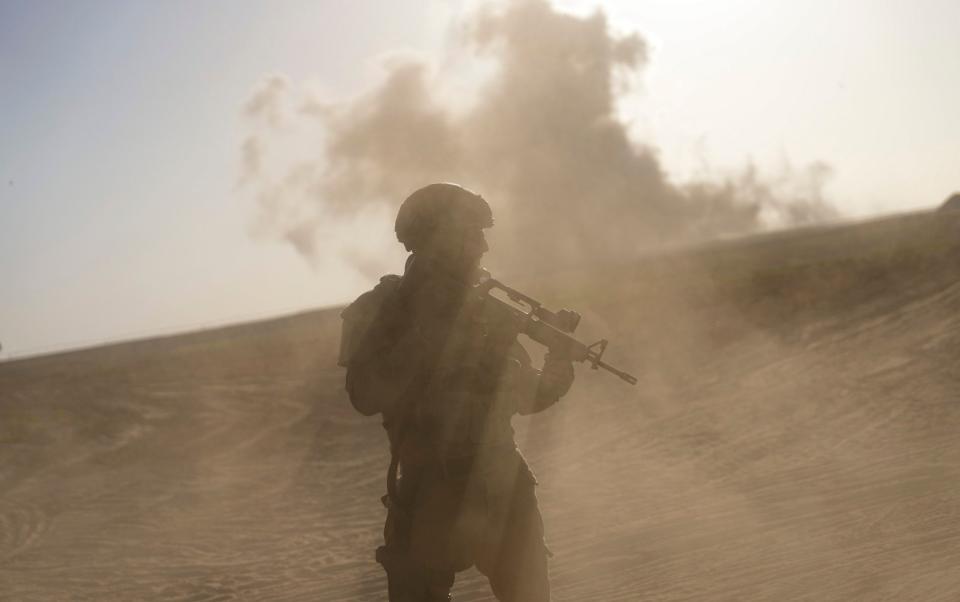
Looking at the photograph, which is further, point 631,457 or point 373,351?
point 631,457

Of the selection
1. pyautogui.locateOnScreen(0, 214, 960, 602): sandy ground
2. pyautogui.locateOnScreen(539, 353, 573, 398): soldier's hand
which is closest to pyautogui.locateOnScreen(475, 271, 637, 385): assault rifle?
pyautogui.locateOnScreen(539, 353, 573, 398): soldier's hand

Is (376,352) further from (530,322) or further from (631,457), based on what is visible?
(631,457)

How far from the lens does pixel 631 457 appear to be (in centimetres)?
1568

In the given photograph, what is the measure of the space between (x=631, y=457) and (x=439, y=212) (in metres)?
10.9

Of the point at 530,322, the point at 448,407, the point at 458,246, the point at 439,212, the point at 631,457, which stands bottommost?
the point at 448,407

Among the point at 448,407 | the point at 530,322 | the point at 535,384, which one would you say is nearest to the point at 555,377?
the point at 535,384

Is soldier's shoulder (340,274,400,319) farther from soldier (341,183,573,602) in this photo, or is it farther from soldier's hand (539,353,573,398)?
soldier's hand (539,353,573,398)

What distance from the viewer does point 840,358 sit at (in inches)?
784

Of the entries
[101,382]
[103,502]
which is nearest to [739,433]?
[103,502]

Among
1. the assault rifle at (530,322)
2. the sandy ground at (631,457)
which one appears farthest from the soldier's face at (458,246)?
the sandy ground at (631,457)

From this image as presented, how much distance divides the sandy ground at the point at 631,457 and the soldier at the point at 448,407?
10.9ft

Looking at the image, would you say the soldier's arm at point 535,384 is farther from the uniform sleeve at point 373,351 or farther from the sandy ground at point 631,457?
the sandy ground at point 631,457

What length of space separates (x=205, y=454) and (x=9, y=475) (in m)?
2.77

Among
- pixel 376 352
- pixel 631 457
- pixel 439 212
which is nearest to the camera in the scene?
pixel 376 352
